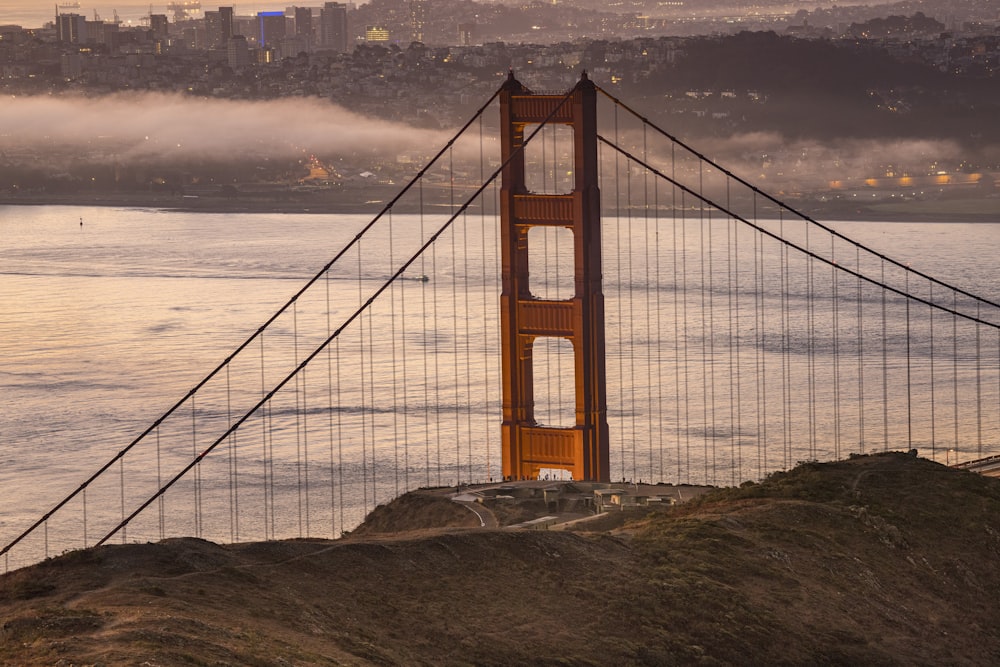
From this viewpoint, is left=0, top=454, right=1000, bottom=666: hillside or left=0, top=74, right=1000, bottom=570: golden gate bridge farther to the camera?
left=0, top=74, right=1000, bottom=570: golden gate bridge

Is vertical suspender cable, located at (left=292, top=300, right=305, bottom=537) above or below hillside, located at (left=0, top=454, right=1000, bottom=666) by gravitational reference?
below

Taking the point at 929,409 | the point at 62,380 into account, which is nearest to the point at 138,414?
the point at 62,380

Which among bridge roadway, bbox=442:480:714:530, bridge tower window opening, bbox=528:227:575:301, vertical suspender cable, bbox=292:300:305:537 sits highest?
bridge tower window opening, bbox=528:227:575:301

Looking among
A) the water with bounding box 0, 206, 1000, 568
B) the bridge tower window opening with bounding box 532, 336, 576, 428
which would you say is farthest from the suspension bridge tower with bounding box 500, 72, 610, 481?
the bridge tower window opening with bounding box 532, 336, 576, 428

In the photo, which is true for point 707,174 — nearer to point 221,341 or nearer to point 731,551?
point 221,341

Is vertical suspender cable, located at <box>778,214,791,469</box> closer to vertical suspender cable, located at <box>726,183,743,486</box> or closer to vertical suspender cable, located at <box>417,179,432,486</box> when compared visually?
Answer: vertical suspender cable, located at <box>726,183,743,486</box>

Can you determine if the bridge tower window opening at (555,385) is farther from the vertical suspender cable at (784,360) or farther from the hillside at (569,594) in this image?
the hillside at (569,594)

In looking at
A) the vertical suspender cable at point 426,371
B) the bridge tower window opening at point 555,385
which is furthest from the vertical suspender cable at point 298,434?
the bridge tower window opening at point 555,385
